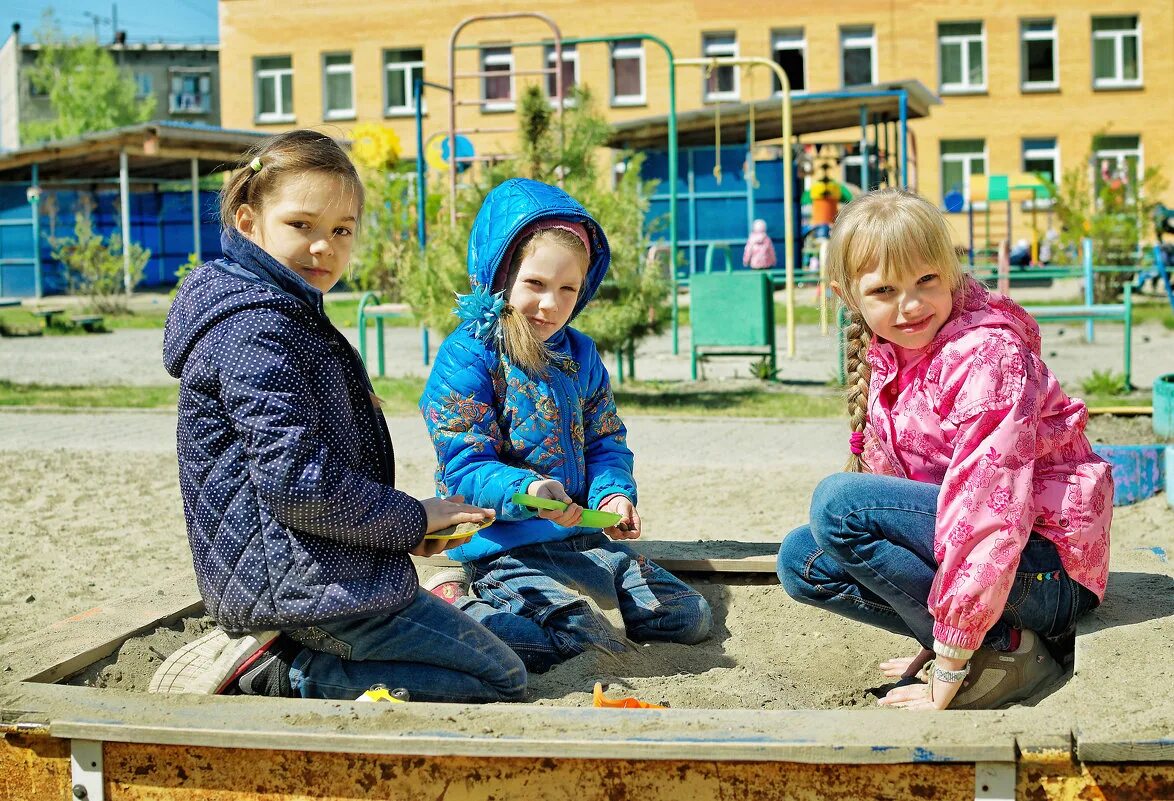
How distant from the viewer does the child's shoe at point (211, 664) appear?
2387mm

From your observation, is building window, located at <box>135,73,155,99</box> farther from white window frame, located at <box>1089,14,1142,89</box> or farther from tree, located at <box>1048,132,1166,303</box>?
tree, located at <box>1048,132,1166,303</box>

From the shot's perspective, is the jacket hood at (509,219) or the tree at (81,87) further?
the tree at (81,87)

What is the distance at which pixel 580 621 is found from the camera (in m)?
3.01

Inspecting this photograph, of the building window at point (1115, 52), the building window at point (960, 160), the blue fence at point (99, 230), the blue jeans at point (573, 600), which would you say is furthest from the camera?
the building window at point (960, 160)

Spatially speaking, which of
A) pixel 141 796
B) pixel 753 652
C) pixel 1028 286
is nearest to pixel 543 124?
pixel 753 652

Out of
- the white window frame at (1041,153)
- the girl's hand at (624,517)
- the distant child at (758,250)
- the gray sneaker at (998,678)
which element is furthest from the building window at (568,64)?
the gray sneaker at (998,678)

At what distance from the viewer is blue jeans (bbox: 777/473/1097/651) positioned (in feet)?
8.37

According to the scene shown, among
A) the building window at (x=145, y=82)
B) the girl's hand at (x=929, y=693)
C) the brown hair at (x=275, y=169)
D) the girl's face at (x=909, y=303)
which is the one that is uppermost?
the building window at (x=145, y=82)

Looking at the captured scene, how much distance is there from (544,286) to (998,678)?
1.33 metres

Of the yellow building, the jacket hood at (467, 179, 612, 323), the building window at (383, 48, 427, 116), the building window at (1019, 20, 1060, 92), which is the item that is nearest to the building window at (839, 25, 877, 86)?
the yellow building

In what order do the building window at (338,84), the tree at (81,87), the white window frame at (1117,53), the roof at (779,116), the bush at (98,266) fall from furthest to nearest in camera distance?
1. the tree at (81,87)
2. the building window at (338,84)
3. the white window frame at (1117,53)
4. the bush at (98,266)
5. the roof at (779,116)

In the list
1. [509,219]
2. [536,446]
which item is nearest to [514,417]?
[536,446]

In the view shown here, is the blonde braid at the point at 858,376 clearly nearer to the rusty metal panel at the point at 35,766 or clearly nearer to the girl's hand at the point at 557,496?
the girl's hand at the point at 557,496

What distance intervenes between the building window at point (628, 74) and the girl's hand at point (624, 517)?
28192 millimetres
